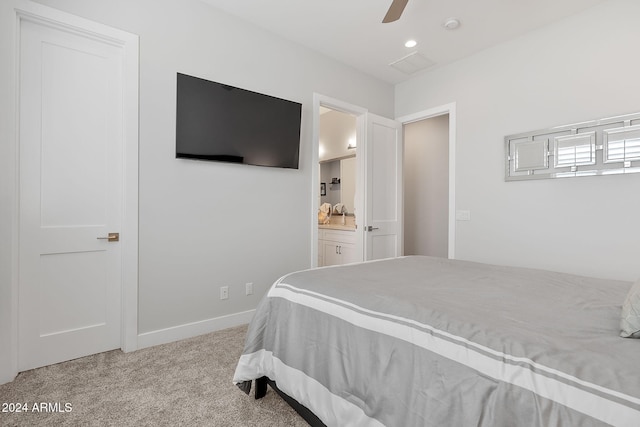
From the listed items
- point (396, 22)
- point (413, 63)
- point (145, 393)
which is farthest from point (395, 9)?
point (145, 393)

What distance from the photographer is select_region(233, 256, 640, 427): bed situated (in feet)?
2.54

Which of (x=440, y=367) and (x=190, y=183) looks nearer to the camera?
(x=440, y=367)

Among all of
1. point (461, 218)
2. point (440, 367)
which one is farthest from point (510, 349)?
point (461, 218)

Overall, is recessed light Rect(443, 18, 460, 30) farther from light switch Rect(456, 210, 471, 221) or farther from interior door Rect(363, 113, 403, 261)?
light switch Rect(456, 210, 471, 221)

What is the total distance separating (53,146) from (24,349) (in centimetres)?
134

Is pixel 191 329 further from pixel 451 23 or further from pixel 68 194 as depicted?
pixel 451 23

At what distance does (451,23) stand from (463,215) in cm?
193

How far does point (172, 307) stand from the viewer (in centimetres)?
254

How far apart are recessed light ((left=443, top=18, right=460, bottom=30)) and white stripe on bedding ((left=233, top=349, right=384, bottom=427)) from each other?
3.08 meters

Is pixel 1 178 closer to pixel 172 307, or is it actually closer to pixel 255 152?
pixel 172 307

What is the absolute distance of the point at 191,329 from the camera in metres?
2.62

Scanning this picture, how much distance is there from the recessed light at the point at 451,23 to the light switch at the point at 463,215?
186cm

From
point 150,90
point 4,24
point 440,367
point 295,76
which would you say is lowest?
point 440,367

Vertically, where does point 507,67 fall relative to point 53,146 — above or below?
above
